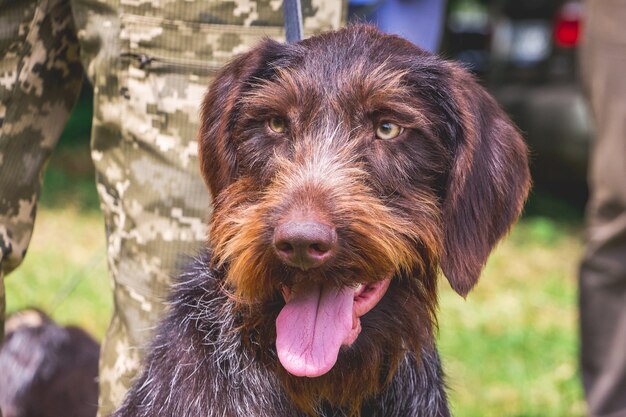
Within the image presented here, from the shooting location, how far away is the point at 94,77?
3.52 m

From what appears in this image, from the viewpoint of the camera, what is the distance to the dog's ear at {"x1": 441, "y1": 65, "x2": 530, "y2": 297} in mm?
2871

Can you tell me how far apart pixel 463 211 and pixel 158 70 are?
128 cm

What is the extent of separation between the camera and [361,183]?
280 cm

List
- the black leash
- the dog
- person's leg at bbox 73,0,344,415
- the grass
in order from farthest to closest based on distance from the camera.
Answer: the grass, the dog, person's leg at bbox 73,0,344,415, the black leash

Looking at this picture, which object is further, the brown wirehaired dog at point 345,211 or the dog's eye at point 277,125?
the dog's eye at point 277,125

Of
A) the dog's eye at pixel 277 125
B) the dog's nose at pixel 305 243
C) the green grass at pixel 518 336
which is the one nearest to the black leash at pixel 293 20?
the dog's eye at pixel 277 125

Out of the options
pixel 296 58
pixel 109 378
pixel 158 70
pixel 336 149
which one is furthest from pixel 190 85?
pixel 109 378

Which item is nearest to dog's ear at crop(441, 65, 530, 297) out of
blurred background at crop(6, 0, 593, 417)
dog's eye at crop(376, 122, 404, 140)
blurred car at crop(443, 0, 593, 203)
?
dog's eye at crop(376, 122, 404, 140)

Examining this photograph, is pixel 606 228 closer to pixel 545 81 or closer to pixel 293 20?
pixel 293 20

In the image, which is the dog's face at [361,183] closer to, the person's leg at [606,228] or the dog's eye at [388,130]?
the dog's eye at [388,130]

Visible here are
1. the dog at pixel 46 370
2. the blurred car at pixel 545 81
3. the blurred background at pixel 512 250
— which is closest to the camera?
the dog at pixel 46 370

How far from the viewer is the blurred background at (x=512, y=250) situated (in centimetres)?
596

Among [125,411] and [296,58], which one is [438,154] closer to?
[296,58]

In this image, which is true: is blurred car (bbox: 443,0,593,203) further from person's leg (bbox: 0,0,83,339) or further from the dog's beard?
the dog's beard
